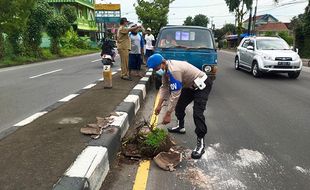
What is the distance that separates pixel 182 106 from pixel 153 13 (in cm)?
3488

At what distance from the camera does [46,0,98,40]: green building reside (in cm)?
5030

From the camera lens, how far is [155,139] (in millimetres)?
4793

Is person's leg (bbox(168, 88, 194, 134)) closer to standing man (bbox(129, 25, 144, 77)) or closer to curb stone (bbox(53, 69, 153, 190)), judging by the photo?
curb stone (bbox(53, 69, 153, 190))

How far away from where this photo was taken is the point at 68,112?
6.46 metres

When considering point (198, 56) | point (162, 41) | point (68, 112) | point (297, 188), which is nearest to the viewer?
point (297, 188)

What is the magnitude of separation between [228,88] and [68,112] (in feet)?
20.1

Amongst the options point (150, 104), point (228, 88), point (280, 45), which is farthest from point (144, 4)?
point (150, 104)

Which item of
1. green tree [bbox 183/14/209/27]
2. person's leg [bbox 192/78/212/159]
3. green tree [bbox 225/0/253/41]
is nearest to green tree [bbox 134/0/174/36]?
green tree [bbox 225/0/253/41]

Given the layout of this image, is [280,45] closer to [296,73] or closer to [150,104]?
[296,73]

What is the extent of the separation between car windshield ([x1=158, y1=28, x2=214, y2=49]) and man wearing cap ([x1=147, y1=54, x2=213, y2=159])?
4.75 m

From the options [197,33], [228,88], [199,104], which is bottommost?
[228,88]

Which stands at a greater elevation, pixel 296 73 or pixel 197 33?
pixel 197 33

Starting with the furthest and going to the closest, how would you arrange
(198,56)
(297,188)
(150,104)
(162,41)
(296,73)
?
(296,73), (162,41), (198,56), (150,104), (297,188)

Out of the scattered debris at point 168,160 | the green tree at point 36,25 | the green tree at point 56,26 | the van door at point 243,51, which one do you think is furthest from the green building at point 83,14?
the scattered debris at point 168,160
